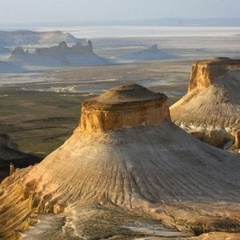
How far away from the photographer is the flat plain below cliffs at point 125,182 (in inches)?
770

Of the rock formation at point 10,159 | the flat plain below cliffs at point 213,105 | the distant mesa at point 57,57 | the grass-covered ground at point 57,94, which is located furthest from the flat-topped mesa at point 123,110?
the distant mesa at point 57,57

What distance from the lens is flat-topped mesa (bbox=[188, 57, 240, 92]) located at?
127ft

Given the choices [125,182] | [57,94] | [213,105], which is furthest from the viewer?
[57,94]

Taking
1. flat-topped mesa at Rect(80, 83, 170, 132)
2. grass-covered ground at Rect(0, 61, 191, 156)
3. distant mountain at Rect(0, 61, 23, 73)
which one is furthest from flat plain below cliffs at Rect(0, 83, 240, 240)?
distant mountain at Rect(0, 61, 23, 73)

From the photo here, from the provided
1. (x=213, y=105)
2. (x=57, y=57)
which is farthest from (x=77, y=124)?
(x=57, y=57)

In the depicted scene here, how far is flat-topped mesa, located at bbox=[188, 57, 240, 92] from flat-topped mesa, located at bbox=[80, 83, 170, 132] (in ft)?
45.3

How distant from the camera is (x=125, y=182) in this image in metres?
22.6

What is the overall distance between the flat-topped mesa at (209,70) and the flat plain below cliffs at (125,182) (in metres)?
12.8

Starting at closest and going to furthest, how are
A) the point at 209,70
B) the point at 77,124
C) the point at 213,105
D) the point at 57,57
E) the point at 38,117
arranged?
the point at 213,105 → the point at 209,70 → the point at 77,124 → the point at 38,117 → the point at 57,57

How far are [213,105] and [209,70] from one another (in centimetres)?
226

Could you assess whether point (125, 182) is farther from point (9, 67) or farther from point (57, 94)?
point (9, 67)

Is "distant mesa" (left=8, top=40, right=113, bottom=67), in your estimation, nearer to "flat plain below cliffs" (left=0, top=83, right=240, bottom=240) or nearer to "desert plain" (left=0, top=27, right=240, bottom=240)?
"desert plain" (left=0, top=27, right=240, bottom=240)

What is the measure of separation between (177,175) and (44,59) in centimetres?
14953

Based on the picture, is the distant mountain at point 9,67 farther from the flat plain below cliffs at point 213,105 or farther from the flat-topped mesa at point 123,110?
the flat-topped mesa at point 123,110
